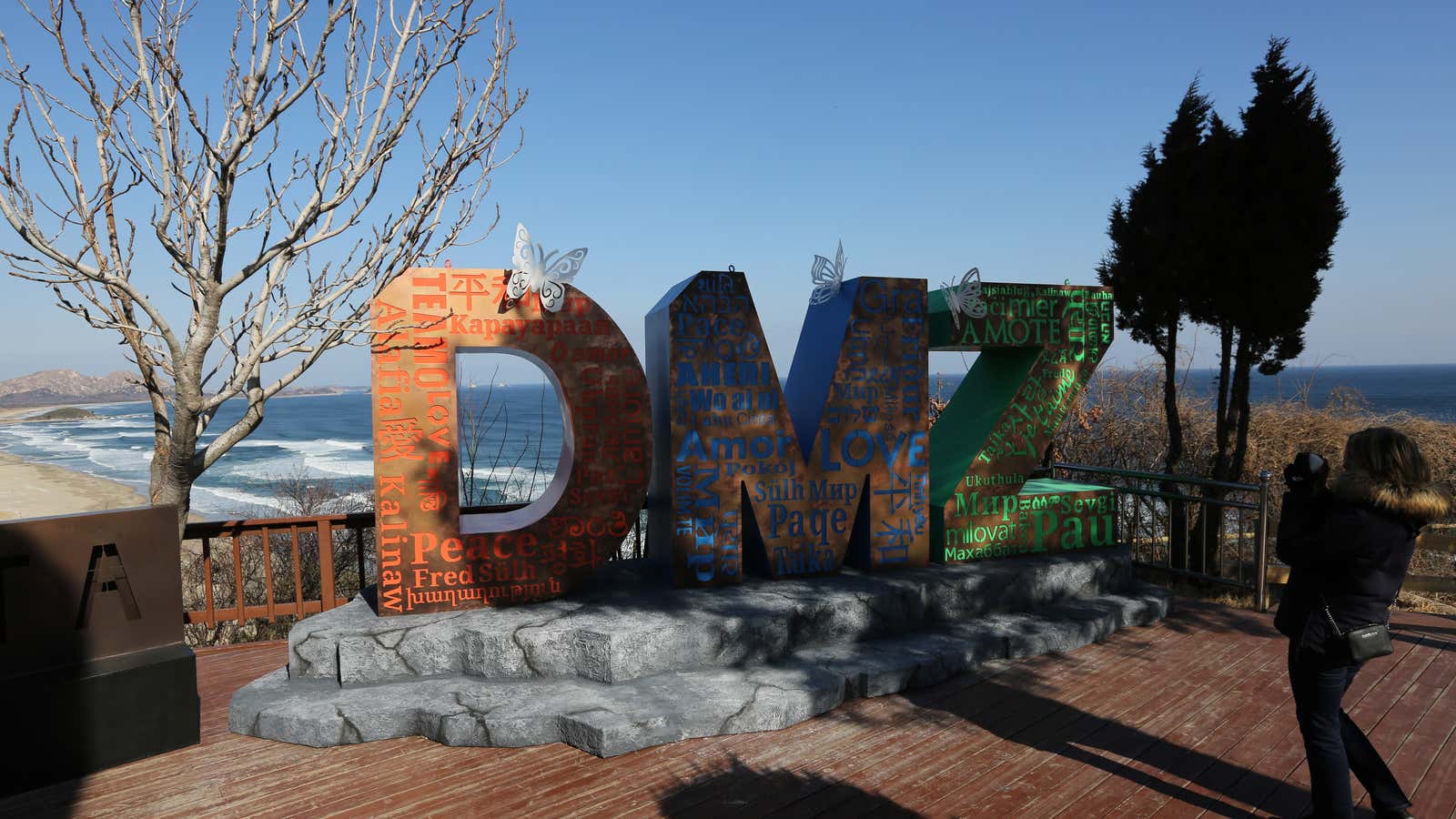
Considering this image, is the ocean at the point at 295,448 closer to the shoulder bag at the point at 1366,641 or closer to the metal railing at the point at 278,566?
the metal railing at the point at 278,566

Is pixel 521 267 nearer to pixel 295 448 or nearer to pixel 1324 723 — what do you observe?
pixel 1324 723

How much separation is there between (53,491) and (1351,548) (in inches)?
1469

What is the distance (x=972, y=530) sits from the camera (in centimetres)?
652

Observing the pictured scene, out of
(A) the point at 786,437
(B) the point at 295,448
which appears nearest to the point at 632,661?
(A) the point at 786,437

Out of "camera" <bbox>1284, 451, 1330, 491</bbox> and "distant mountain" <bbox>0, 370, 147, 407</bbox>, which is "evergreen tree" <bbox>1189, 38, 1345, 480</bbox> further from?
"distant mountain" <bbox>0, 370, 147, 407</bbox>

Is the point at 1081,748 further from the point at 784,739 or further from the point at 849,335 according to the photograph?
the point at 849,335

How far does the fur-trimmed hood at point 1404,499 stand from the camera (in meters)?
2.94

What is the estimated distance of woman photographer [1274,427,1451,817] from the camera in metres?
2.98

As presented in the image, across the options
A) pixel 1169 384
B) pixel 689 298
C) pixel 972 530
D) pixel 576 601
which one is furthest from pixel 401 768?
pixel 1169 384

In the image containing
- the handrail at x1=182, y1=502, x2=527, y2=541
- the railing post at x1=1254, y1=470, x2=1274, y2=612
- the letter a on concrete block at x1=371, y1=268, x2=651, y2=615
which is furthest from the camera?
the railing post at x1=1254, y1=470, x2=1274, y2=612

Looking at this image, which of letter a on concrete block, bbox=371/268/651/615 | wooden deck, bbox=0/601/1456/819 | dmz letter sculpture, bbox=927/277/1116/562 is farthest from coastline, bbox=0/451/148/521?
dmz letter sculpture, bbox=927/277/1116/562

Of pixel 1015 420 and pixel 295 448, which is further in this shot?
pixel 295 448

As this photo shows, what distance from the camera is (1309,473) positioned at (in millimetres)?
3146

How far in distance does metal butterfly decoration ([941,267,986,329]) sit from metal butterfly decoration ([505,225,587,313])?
2889 millimetres
